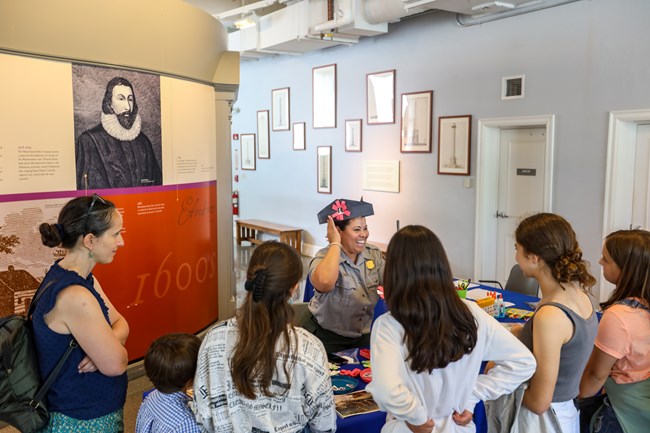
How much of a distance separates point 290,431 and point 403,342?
482mm

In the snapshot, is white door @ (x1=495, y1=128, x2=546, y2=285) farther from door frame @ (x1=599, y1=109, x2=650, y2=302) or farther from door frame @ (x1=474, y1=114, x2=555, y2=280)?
door frame @ (x1=599, y1=109, x2=650, y2=302)

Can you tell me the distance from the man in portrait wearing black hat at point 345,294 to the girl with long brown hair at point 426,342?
4.33ft

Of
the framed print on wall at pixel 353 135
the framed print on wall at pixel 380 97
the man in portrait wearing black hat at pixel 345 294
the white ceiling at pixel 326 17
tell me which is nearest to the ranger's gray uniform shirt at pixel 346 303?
the man in portrait wearing black hat at pixel 345 294

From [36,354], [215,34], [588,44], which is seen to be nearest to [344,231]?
[36,354]

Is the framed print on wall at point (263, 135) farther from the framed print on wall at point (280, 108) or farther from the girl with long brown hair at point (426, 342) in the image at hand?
the girl with long brown hair at point (426, 342)

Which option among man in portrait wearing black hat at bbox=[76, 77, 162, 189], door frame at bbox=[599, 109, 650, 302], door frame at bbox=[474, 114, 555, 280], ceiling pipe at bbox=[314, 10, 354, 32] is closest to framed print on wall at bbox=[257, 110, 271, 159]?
ceiling pipe at bbox=[314, 10, 354, 32]

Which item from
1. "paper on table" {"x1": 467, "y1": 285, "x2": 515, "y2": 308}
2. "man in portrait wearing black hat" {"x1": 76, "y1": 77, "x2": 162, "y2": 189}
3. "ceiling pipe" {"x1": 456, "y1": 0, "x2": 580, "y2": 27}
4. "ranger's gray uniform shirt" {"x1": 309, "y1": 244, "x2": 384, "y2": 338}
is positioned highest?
"ceiling pipe" {"x1": 456, "y1": 0, "x2": 580, "y2": 27}

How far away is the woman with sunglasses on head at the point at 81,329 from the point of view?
2.01 m

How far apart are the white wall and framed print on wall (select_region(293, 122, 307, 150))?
0.41ft

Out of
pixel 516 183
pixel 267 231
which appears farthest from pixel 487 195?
pixel 267 231

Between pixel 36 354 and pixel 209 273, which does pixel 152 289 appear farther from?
pixel 36 354

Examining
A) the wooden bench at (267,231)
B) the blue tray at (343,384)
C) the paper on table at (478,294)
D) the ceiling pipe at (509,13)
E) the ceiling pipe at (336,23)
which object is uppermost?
the ceiling pipe at (336,23)

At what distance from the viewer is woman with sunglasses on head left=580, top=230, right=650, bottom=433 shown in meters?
2.16

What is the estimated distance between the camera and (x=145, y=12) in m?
4.07
